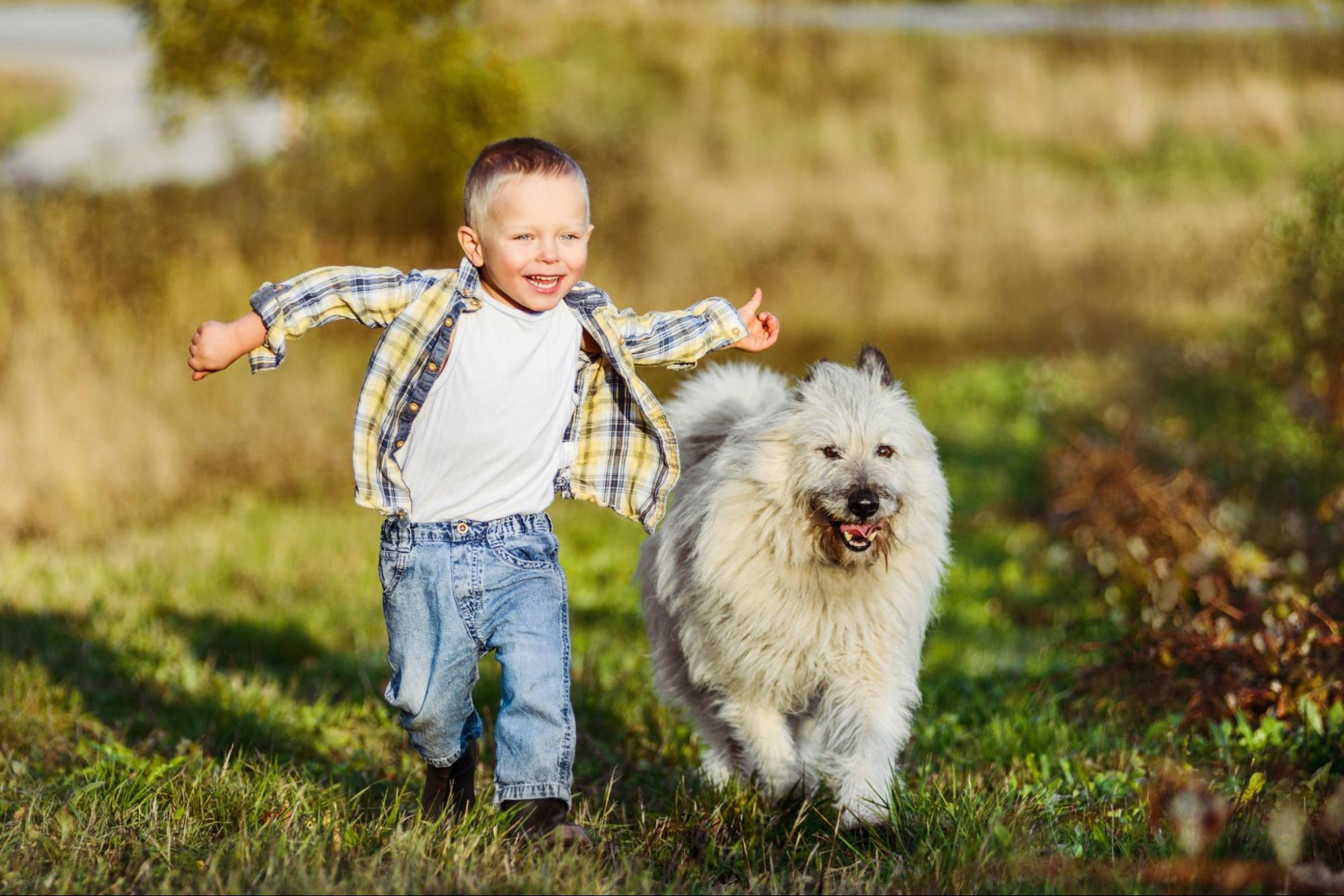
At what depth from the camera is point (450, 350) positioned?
3.65 meters

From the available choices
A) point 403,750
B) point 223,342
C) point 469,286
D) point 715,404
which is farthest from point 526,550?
point 403,750

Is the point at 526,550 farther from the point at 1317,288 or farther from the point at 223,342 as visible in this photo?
the point at 1317,288

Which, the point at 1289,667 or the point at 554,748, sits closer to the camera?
the point at 554,748

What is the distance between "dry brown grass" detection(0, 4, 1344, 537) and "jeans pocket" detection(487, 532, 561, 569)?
220 inches

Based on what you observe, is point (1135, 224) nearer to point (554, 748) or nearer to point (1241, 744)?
point (1241, 744)

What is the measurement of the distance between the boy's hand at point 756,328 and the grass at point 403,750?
1302mm

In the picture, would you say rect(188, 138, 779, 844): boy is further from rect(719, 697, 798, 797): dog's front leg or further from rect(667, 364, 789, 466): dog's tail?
rect(667, 364, 789, 466): dog's tail

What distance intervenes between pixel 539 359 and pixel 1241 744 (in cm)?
288

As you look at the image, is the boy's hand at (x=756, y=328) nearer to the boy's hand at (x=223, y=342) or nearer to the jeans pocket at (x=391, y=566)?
the jeans pocket at (x=391, y=566)

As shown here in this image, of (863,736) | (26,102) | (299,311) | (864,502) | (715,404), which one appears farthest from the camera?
(26,102)

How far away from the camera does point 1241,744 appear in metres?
4.94

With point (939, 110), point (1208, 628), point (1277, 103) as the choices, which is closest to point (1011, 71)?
point (939, 110)

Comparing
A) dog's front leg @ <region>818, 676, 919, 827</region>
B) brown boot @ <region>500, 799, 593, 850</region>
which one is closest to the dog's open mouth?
dog's front leg @ <region>818, 676, 919, 827</region>

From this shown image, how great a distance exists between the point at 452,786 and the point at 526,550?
0.76 m
